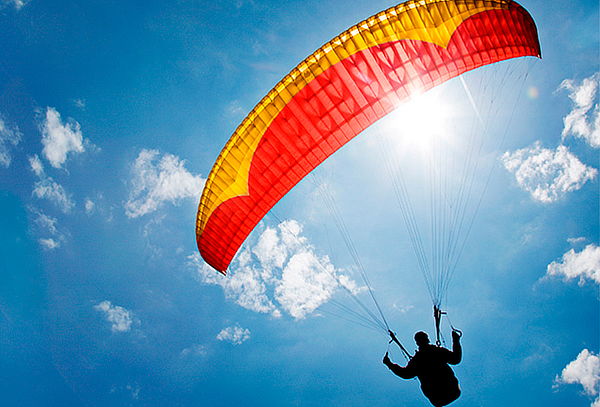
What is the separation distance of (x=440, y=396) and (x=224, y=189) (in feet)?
22.4

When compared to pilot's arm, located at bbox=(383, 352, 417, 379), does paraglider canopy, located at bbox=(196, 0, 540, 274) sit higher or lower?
higher

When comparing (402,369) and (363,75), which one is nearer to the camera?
(402,369)

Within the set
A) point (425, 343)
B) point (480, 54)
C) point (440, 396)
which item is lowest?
point (440, 396)

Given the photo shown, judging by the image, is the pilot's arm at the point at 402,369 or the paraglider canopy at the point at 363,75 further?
the paraglider canopy at the point at 363,75

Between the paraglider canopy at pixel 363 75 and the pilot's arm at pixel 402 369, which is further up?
the paraglider canopy at pixel 363 75

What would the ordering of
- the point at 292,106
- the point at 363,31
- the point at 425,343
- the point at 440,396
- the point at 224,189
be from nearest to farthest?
the point at 440,396 → the point at 425,343 → the point at 363,31 → the point at 292,106 → the point at 224,189

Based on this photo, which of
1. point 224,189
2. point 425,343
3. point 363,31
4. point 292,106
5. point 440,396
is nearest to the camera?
point 440,396

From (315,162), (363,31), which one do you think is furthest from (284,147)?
(363,31)

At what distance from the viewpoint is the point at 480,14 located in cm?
744

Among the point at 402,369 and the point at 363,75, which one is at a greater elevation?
the point at 363,75

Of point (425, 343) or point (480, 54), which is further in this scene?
point (480, 54)

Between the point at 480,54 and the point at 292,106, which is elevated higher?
the point at 480,54

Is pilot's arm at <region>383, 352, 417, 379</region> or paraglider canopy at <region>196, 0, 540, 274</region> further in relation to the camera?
paraglider canopy at <region>196, 0, 540, 274</region>

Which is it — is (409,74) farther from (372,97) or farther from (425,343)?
(425,343)
